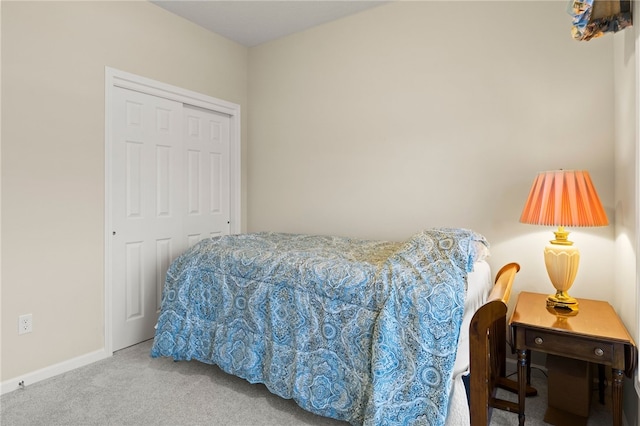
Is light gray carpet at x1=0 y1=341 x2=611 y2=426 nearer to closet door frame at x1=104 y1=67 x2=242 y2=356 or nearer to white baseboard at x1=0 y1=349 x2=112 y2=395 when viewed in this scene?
white baseboard at x1=0 y1=349 x2=112 y2=395

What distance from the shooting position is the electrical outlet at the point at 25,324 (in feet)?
7.27

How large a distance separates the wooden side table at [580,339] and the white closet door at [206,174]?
8.78 feet

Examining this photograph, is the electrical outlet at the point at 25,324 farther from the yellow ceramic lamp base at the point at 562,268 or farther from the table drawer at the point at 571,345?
the yellow ceramic lamp base at the point at 562,268

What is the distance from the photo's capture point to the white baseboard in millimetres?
2156

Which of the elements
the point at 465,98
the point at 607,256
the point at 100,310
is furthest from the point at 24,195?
the point at 607,256

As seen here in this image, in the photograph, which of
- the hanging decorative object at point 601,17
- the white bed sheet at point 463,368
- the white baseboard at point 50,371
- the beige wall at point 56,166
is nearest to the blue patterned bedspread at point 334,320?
the white bed sheet at point 463,368

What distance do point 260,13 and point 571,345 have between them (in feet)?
10.4

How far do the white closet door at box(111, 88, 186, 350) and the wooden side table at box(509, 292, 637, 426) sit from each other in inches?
104

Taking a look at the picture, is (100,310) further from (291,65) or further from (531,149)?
(531,149)

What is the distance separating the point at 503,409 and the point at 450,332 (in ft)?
2.38

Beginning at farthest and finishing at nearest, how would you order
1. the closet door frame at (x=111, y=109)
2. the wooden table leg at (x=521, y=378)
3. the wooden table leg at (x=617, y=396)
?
the closet door frame at (x=111, y=109) → the wooden table leg at (x=521, y=378) → the wooden table leg at (x=617, y=396)

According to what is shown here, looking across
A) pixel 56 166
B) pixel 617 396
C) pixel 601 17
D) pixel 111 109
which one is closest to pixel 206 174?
pixel 111 109

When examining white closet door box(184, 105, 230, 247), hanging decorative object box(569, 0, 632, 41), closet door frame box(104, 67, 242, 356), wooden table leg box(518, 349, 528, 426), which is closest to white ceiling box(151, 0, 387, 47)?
closet door frame box(104, 67, 242, 356)

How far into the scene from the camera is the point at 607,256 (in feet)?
7.05
